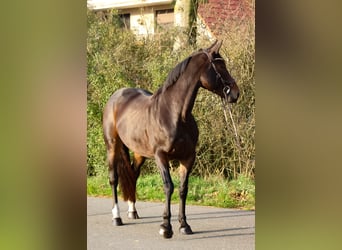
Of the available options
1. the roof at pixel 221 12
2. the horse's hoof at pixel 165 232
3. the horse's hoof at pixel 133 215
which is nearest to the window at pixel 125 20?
the roof at pixel 221 12

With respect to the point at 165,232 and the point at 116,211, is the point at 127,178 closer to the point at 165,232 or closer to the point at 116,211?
the point at 116,211

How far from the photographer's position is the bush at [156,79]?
12.7 ft

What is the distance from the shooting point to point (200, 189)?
3957 mm

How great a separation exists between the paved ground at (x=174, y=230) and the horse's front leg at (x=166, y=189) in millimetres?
48

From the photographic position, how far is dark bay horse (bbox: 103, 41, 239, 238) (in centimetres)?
305

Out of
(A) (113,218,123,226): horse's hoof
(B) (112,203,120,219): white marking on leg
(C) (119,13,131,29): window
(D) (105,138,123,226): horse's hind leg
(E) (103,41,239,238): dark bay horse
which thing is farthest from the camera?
(C) (119,13,131,29): window

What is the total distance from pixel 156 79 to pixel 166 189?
131 cm

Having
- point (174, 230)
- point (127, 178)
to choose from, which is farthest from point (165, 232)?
point (127, 178)

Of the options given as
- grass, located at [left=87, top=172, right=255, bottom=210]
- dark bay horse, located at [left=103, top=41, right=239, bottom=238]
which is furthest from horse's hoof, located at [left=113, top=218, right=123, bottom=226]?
grass, located at [left=87, top=172, right=255, bottom=210]

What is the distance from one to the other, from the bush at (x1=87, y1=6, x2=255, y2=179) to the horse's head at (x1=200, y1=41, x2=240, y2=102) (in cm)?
68

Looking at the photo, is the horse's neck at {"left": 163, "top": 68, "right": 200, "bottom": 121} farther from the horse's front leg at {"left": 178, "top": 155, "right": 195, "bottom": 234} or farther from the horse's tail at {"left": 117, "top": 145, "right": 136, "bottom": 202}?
the horse's tail at {"left": 117, "top": 145, "right": 136, "bottom": 202}
